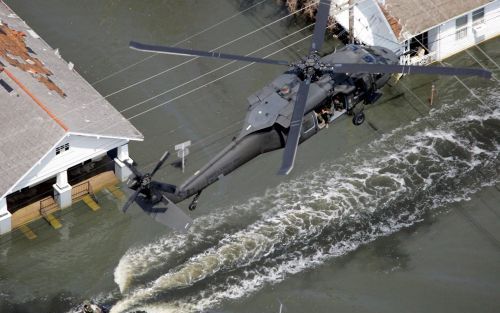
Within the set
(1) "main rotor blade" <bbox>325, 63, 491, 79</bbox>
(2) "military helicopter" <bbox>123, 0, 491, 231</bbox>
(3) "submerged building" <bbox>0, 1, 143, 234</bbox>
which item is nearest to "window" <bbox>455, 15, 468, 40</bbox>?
(2) "military helicopter" <bbox>123, 0, 491, 231</bbox>

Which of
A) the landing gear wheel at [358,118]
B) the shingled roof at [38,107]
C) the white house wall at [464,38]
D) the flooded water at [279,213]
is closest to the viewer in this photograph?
the flooded water at [279,213]

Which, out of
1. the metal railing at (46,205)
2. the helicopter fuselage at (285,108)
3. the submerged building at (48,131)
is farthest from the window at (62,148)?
the helicopter fuselage at (285,108)

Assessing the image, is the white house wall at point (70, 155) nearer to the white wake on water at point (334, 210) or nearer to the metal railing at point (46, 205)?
the metal railing at point (46, 205)

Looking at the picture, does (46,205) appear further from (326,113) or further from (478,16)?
(478,16)

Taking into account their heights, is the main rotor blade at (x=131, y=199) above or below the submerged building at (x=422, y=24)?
below

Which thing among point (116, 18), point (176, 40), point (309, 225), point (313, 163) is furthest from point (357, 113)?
point (116, 18)

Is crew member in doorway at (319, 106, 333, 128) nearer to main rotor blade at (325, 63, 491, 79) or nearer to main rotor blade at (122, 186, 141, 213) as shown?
main rotor blade at (325, 63, 491, 79)
